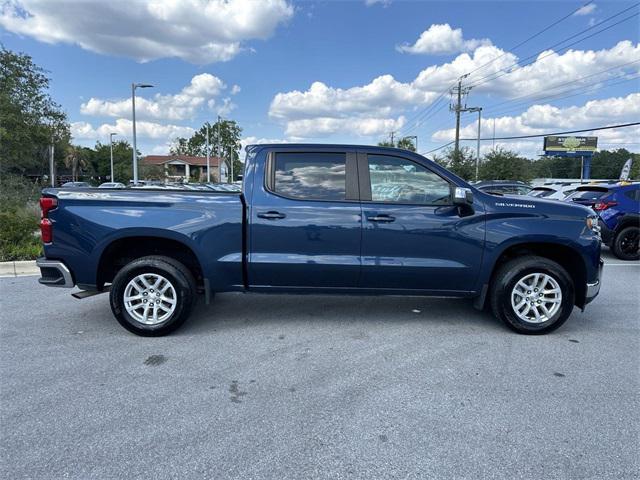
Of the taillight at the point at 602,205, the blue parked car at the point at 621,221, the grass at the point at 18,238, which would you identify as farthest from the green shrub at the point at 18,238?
the blue parked car at the point at 621,221

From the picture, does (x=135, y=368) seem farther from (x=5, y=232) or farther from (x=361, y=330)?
(x=5, y=232)

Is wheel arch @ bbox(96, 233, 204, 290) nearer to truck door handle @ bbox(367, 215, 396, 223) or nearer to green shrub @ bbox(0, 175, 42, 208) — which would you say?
truck door handle @ bbox(367, 215, 396, 223)

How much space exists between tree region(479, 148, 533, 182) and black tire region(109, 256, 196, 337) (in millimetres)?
39021

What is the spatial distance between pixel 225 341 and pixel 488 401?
7.92ft

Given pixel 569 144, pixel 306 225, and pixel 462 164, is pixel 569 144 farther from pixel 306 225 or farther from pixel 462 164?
pixel 306 225

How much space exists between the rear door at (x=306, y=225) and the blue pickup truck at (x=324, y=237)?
10 millimetres

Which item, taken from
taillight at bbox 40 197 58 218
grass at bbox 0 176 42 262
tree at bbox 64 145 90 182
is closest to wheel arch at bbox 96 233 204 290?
taillight at bbox 40 197 58 218

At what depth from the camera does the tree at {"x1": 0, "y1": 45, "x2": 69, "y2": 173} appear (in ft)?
48.1

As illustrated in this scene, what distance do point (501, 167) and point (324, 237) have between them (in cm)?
3890

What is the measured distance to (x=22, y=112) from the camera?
15.7 meters

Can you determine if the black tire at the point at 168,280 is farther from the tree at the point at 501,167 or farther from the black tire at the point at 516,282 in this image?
the tree at the point at 501,167

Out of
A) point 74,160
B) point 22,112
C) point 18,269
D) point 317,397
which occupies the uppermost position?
point 74,160

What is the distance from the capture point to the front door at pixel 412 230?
4.39 meters

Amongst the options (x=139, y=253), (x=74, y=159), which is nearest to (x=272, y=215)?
(x=139, y=253)
